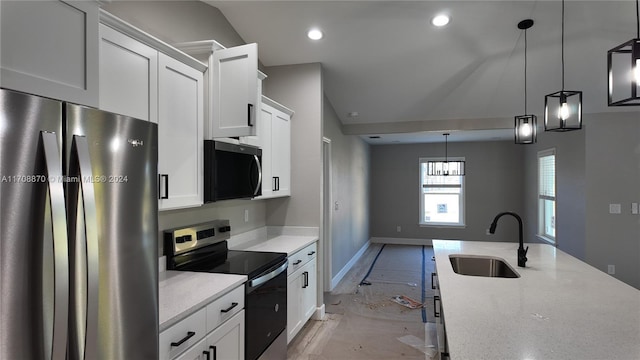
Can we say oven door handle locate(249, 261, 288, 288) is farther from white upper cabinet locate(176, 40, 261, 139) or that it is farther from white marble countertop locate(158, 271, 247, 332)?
white upper cabinet locate(176, 40, 261, 139)

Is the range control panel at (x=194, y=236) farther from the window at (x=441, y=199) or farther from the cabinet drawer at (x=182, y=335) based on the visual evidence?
the window at (x=441, y=199)

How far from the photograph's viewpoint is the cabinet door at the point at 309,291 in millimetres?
3295

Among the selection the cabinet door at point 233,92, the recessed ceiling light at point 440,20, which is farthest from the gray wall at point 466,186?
the cabinet door at point 233,92

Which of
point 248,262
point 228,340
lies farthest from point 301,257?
point 228,340

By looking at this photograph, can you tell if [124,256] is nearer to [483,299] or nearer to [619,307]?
[483,299]

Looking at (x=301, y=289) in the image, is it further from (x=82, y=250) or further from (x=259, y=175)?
(x=82, y=250)

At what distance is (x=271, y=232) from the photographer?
3789 millimetres

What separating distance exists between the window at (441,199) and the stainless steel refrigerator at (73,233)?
7.62 meters

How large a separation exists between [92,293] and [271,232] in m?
2.72

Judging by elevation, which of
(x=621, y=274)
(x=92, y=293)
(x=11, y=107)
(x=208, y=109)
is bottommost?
(x=621, y=274)

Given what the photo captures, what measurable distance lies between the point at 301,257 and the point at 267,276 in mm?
837

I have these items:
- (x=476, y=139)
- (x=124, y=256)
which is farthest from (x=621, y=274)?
(x=124, y=256)

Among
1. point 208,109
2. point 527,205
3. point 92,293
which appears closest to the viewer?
point 92,293

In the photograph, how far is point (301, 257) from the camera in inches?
A: 126
